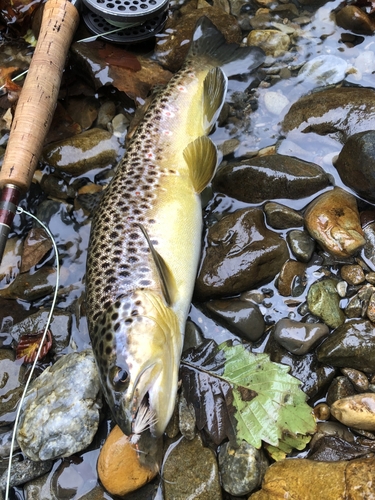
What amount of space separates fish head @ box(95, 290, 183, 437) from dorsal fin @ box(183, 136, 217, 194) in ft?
3.21

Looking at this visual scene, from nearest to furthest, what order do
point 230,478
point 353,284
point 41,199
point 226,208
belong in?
point 230,478 → point 353,284 → point 226,208 → point 41,199

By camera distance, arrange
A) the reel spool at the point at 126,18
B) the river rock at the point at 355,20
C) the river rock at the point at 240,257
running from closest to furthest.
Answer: the river rock at the point at 240,257 < the reel spool at the point at 126,18 < the river rock at the point at 355,20

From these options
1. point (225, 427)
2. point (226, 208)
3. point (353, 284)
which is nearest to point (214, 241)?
point (226, 208)

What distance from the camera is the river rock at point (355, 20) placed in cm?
396

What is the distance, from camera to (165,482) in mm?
2686

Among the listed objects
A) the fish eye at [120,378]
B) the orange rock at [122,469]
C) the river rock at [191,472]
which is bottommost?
the river rock at [191,472]

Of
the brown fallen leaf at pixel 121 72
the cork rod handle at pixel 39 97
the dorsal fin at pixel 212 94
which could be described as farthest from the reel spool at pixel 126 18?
the dorsal fin at pixel 212 94

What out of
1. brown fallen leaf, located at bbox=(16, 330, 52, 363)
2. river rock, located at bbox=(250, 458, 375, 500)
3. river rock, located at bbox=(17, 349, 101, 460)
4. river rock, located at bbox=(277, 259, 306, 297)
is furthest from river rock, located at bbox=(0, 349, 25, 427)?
river rock, located at bbox=(277, 259, 306, 297)

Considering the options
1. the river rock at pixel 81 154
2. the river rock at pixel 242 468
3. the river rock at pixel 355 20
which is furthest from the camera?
the river rock at pixel 355 20

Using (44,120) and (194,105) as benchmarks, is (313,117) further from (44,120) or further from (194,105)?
(44,120)

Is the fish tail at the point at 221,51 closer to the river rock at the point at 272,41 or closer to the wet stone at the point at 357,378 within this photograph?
the river rock at the point at 272,41

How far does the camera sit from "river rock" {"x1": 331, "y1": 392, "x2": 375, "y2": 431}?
8.11 feet

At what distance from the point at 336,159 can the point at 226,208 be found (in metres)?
0.89

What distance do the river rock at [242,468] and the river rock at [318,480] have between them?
7cm
